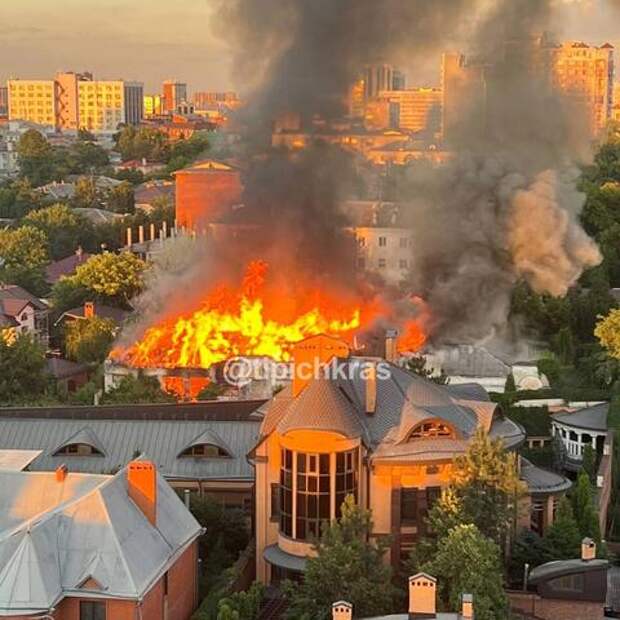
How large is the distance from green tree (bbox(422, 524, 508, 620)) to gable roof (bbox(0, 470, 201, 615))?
4.76 metres

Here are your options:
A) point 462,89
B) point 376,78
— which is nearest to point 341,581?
point 376,78

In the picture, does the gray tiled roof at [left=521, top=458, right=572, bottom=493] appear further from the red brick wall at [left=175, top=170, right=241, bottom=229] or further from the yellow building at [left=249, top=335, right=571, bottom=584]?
the red brick wall at [left=175, top=170, right=241, bottom=229]

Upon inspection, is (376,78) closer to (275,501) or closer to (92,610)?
(275,501)

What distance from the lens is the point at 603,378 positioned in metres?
43.1

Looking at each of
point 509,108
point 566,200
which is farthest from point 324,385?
point 509,108

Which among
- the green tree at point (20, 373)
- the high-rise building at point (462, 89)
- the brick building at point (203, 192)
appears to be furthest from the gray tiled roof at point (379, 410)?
the brick building at point (203, 192)

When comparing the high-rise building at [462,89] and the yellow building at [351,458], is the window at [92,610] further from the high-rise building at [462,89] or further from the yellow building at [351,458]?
the high-rise building at [462,89]

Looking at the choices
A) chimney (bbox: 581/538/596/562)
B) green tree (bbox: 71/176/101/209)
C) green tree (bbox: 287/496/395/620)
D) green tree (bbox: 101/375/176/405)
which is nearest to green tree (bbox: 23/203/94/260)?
green tree (bbox: 71/176/101/209)

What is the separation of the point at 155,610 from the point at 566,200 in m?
42.1

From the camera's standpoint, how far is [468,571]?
2139cm

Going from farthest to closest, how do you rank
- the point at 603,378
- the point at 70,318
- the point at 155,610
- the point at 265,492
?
the point at 70,318 → the point at 603,378 → the point at 265,492 → the point at 155,610

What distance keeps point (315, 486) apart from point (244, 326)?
2066 cm

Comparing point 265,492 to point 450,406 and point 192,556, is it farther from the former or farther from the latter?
point 450,406

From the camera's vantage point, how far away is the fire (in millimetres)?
42938
